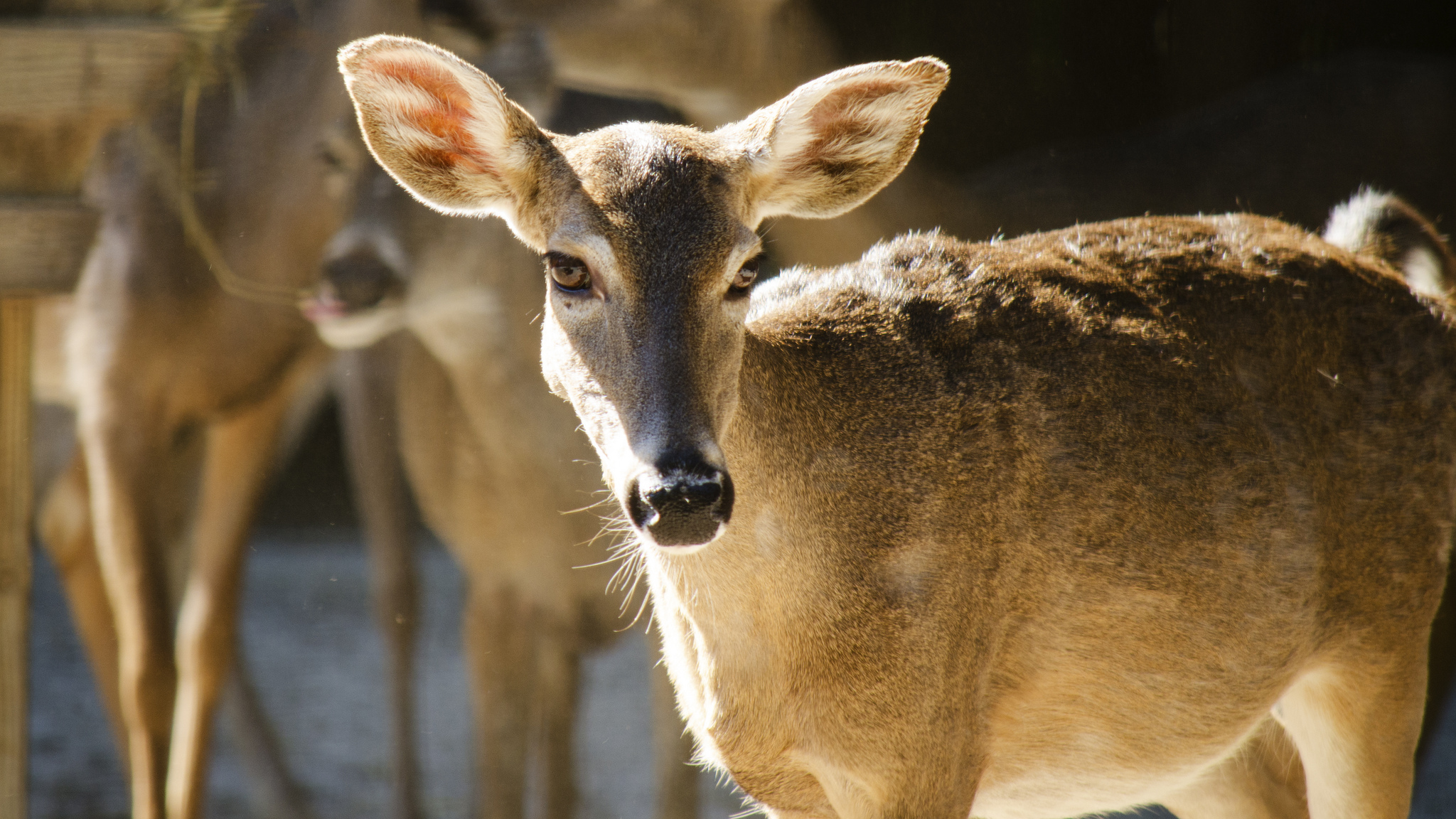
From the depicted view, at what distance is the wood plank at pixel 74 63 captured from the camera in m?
3.87

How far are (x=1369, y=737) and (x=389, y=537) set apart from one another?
3260 mm

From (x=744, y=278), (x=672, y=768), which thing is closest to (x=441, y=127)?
(x=744, y=278)

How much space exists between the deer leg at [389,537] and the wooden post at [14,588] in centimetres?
110

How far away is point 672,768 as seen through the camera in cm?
471

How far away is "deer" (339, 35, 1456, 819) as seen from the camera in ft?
7.83

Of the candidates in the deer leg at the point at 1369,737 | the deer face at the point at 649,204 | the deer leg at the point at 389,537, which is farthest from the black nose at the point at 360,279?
the deer leg at the point at 1369,737

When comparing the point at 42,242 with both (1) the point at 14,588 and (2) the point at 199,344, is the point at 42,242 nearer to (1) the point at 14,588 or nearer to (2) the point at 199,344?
(2) the point at 199,344

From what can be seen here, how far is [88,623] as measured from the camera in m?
5.27

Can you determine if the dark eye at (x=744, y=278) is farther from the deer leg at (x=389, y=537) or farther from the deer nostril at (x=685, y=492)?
the deer leg at (x=389, y=537)

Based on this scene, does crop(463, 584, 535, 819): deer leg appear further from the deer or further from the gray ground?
the deer

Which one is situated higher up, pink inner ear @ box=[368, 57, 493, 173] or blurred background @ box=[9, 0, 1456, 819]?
blurred background @ box=[9, 0, 1456, 819]

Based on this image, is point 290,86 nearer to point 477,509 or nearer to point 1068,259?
point 477,509

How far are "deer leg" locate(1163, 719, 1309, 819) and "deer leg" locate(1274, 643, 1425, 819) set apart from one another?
287mm

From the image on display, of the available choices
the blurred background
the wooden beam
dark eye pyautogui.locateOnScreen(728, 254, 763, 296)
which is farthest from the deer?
the wooden beam
